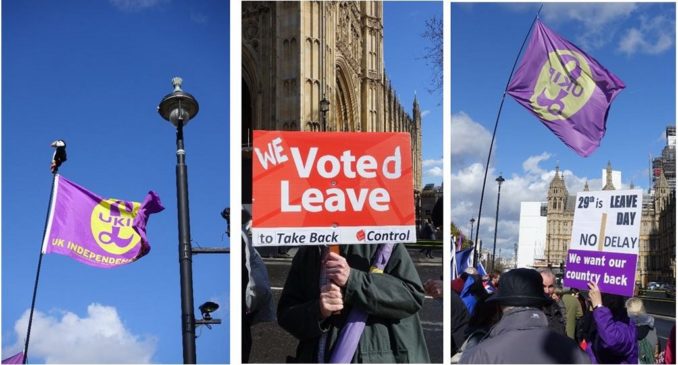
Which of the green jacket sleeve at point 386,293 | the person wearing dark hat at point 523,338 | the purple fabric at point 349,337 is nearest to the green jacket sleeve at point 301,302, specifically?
the purple fabric at point 349,337

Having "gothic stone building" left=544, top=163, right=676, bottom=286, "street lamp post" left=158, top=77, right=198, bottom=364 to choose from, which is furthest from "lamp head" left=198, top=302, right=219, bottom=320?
"gothic stone building" left=544, top=163, right=676, bottom=286

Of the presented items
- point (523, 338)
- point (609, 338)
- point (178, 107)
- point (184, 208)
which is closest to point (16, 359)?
point (184, 208)

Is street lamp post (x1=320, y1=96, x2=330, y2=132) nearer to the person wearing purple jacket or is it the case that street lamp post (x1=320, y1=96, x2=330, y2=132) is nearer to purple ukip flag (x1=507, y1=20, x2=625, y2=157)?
purple ukip flag (x1=507, y1=20, x2=625, y2=157)

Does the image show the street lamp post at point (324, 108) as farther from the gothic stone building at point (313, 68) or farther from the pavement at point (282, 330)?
the pavement at point (282, 330)

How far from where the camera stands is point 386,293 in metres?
5.50

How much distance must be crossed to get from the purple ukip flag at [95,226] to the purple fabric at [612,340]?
166 inches

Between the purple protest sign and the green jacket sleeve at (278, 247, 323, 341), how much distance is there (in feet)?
7.84

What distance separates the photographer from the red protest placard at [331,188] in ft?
20.0

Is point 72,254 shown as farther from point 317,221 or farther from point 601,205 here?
point 601,205

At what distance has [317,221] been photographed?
613 cm

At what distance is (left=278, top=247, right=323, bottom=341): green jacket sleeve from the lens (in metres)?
5.62

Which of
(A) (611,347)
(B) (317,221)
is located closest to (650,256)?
(A) (611,347)

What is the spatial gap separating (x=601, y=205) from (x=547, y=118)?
3.06 feet

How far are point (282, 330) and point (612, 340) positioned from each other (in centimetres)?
260
